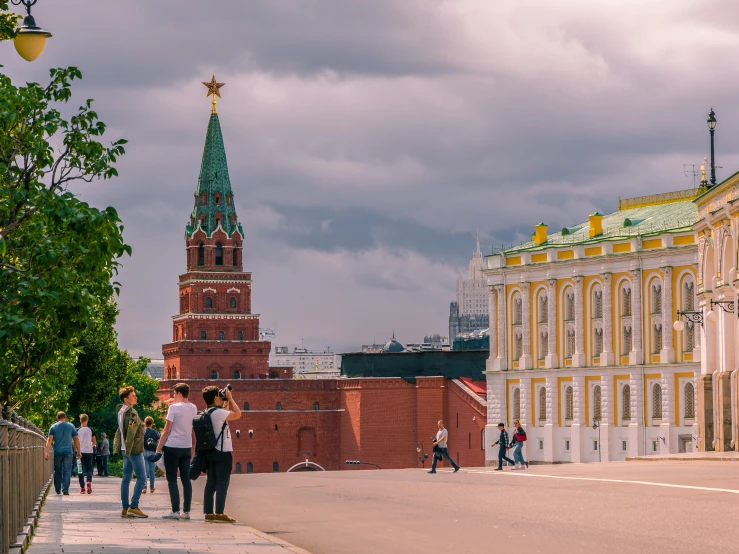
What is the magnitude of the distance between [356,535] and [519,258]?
80.6 meters

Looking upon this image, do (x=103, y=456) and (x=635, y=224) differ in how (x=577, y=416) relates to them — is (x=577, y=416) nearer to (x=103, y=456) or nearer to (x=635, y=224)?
(x=635, y=224)

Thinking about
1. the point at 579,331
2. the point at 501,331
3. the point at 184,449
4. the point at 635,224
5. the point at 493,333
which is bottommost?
the point at 184,449

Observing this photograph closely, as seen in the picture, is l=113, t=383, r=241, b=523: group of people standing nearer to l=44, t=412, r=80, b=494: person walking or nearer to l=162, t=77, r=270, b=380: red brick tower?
l=44, t=412, r=80, b=494: person walking

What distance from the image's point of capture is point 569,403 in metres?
95.6

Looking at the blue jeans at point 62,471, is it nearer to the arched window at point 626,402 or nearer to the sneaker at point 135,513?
the sneaker at point 135,513

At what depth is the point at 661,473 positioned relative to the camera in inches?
1324

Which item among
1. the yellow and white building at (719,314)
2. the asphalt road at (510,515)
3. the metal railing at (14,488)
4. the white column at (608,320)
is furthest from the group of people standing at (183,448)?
the white column at (608,320)

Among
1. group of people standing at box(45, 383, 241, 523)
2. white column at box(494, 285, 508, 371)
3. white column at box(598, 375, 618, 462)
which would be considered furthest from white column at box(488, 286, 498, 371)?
group of people standing at box(45, 383, 241, 523)

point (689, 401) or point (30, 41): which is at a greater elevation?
point (30, 41)

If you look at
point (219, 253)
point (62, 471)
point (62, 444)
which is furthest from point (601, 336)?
point (219, 253)

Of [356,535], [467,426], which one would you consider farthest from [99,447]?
[467,426]

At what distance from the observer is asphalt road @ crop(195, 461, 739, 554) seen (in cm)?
1733

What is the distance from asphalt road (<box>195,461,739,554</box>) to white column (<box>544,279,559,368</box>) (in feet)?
209

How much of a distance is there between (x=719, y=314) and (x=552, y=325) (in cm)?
3836
